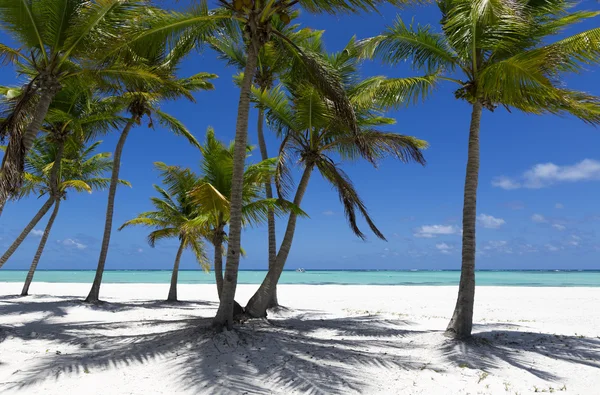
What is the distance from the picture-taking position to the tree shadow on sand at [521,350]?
6.55 metres

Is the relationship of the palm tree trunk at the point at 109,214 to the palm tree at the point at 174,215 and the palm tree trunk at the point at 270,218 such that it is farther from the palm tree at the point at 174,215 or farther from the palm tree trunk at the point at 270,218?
the palm tree trunk at the point at 270,218

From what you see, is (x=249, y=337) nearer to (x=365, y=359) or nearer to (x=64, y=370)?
(x=365, y=359)

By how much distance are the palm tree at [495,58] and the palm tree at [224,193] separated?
3.77 metres

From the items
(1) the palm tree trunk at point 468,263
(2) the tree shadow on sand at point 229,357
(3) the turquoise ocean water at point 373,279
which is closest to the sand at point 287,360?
(2) the tree shadow on sand at point 229,357

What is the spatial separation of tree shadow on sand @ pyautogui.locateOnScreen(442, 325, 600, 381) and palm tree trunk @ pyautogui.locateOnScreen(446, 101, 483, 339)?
33 cm

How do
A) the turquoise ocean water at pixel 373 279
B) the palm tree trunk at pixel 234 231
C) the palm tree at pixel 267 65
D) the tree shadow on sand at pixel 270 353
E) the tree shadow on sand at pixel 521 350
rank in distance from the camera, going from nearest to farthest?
the tree shadow on sand at pixel 270 353 → the tree shadow on sand at pixel 521 350 → the palm tree trunk at pixel 234 231 → the palm tree at pixel 267 65 → the turquoise ocean water at pixel 373 279

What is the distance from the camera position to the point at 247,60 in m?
8.07

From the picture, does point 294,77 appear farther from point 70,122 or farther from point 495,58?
point 70,122

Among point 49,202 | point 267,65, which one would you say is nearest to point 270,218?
point 267,65

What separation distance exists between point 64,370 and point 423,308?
13561 mm

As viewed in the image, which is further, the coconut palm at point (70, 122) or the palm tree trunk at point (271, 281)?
the coconut palm at point (70, 122)

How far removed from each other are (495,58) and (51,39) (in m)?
8.66

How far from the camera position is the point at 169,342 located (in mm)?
7195

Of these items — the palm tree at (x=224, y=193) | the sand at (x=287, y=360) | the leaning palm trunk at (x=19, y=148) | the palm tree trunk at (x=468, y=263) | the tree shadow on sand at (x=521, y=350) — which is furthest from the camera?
the palm tree at (x=224, y=193)
